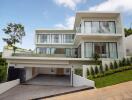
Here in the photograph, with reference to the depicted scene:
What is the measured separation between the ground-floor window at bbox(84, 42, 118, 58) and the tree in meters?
15.2

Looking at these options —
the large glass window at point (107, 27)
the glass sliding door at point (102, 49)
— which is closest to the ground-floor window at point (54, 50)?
the glass sliding door at point (102, 49)

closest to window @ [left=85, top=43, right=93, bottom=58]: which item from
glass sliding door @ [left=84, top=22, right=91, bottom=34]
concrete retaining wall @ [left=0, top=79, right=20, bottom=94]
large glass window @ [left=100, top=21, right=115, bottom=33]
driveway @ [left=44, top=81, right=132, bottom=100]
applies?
glass sliding door @ [left=84, top=22, right=91, bottom=34]

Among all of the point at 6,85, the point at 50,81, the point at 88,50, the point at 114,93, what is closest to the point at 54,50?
the point at 50,81

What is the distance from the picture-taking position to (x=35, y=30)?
1153 inches

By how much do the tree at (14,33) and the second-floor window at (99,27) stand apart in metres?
14.8

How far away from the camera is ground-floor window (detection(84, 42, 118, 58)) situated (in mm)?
20672

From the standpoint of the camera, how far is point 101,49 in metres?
21.0

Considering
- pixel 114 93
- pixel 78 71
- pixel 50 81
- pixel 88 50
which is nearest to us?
pixel 114 93

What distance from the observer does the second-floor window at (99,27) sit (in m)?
20.8

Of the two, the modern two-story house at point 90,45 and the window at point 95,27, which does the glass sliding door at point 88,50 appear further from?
the window at point 95,27

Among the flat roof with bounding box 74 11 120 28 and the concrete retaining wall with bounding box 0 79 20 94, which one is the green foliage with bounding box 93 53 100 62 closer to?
the flat roof with bounding box 74 11 120 28

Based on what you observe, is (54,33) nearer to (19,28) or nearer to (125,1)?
(19,28)

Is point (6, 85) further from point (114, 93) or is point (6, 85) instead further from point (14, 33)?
point (14, 33)

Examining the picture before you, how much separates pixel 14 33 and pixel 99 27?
674 inches
